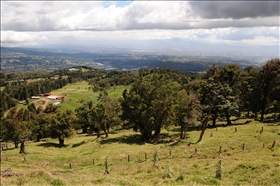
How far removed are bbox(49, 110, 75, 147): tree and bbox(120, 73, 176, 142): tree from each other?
44.4 ft

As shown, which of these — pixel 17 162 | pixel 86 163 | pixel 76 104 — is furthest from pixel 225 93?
pixel 76 104

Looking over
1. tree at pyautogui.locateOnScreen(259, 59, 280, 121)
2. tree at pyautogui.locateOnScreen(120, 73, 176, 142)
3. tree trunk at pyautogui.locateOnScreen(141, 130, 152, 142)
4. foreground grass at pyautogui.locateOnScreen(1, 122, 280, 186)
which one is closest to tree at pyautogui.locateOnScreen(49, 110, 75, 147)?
foreground grass at pyautogui.locateOnScreen(1, 122, 280, 186)

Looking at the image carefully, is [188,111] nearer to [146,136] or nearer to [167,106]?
[167,106]

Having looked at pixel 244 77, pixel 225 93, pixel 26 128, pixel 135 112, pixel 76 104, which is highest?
pixel 244 77

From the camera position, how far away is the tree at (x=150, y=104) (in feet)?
125

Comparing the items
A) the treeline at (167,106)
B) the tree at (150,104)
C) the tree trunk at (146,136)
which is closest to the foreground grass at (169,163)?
the tree trunk at (146,136)

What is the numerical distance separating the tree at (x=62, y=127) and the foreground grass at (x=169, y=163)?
790 cm

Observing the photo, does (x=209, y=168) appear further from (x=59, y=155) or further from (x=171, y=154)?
(x=59, y=155)

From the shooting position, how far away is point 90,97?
17200 centimetres

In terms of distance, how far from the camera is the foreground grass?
16438 millimetres

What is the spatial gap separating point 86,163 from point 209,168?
18.5 metres

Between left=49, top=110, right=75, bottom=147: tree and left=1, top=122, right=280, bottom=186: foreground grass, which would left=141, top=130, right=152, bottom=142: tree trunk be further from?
left=49, top=110, right=75, bottom=147: tree

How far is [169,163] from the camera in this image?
2045 cm

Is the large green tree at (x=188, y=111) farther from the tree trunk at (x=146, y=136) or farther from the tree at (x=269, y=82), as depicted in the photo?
the tree at (x=269, y=82)
